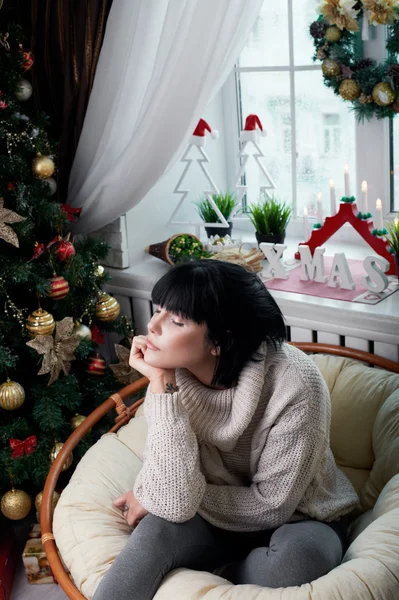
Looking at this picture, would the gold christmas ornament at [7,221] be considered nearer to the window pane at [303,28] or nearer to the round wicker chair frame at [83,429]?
the round wicker chair frame at [83,429]

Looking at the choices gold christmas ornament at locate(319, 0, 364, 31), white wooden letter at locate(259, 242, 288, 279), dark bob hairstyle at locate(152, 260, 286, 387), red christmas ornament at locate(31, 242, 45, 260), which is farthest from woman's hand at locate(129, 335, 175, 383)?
gold christmas ornament at locate(319, 0, 364, 31)

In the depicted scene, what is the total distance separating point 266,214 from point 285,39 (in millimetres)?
618

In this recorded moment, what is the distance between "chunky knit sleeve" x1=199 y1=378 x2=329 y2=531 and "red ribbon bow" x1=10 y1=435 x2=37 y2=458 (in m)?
0.72

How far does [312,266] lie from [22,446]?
0.98 m

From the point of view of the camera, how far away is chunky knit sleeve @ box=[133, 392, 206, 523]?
4.89 feet

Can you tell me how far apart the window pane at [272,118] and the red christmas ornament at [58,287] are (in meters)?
0.98

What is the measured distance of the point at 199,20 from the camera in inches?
78.1

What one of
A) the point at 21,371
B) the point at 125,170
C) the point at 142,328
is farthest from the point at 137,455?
the point at 125,170

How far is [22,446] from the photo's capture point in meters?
2.10

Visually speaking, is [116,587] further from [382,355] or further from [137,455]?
[382,355]

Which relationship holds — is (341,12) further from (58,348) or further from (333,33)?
(58,348)

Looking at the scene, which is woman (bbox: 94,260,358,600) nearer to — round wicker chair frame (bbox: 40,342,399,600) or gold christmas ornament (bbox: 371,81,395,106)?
round wicker chair frame (bbox: 40,342,399,600)

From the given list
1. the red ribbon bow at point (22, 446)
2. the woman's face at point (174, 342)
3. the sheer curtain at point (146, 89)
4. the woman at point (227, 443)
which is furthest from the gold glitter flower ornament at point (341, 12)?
the red ribbon bow at point (22, 446)

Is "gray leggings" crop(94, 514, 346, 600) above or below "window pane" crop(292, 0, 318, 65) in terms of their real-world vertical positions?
below
